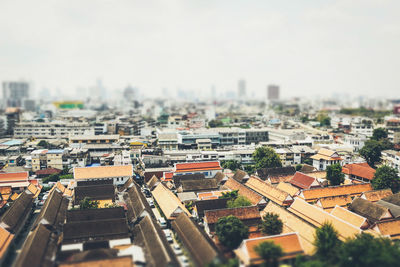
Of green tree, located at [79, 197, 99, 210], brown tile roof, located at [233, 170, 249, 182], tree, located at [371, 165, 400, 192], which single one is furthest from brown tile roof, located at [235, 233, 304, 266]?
tree, located at [371, 165, 400, 192]

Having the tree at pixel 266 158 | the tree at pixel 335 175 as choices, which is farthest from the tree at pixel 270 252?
the tree at pixel 266 158

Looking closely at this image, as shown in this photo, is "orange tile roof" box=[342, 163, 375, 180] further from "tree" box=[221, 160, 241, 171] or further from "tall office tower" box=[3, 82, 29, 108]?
"tall office tower" box=[3, 82, 29, 108]

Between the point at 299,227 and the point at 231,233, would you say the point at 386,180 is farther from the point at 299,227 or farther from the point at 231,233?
the point at 231,233

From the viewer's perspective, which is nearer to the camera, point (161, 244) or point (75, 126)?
point (161, 244)

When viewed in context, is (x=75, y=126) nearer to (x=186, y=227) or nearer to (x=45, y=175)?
(x=45, y=175)

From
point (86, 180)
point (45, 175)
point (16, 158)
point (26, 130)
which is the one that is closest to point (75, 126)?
point (26, 130)

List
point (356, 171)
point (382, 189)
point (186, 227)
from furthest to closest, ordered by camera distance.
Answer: point (356, 171), point (382, 189), point (186, 227)

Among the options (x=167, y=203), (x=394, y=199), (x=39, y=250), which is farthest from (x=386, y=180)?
(x=39, y=250)
